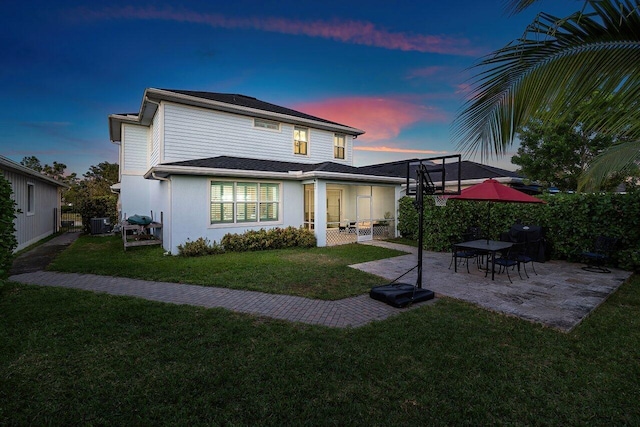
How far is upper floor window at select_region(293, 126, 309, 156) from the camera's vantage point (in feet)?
51.5

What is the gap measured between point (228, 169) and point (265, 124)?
191 inches

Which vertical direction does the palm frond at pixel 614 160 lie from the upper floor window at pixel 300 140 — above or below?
below

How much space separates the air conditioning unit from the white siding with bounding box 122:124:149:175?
13.9ft

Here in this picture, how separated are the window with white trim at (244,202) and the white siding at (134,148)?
731cm

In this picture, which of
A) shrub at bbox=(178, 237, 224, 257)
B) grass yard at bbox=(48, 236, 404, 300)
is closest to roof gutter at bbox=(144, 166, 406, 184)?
shrub at bbox=(178, 237, 224, 257)

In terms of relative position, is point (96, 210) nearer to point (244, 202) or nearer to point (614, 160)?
point (244, 202)

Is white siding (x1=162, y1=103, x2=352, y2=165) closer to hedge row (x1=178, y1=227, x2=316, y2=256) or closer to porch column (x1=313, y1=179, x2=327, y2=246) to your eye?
porch column (x1=313, y1=179, x2=327, y2=246)

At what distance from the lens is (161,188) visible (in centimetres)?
1263

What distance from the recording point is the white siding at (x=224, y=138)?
1230 cm

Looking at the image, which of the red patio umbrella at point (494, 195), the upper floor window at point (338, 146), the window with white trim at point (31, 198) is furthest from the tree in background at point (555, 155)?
the window with white trim at point (31, 198)

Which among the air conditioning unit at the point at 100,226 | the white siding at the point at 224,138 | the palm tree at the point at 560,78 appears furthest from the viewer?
the air conditioning unit at the point at 100,226

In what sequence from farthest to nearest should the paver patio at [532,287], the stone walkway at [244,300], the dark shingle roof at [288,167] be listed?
the dark shingle roof at [288,167]
the paver patio at [532,287]
the stone walkway at [244,300]

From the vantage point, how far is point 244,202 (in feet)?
39.7

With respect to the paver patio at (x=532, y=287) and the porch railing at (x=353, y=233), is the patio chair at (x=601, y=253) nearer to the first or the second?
the paver patio at (x=532, y=287)
